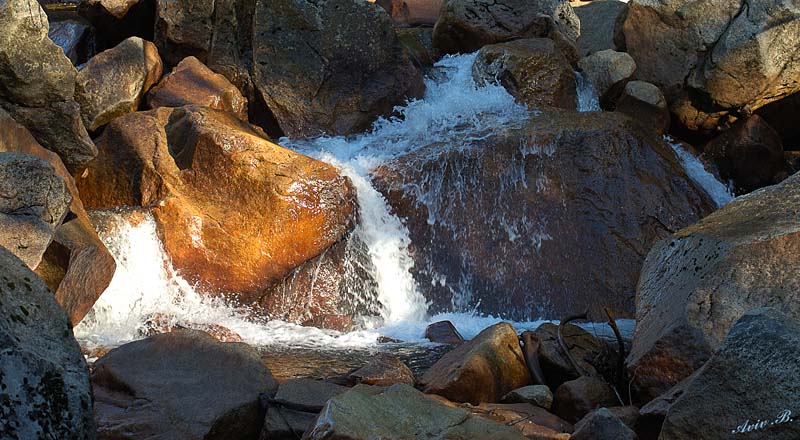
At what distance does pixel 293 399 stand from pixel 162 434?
2.22 feet

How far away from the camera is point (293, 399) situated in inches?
181

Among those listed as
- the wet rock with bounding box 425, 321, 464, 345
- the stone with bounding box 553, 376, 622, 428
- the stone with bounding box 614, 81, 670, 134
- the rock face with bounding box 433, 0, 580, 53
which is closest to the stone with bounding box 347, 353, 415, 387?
the stone with bounding box 553, 376, 622, 428

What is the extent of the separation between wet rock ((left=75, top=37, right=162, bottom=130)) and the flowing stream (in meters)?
1.59

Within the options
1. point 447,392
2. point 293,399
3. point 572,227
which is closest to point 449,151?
point 572,227

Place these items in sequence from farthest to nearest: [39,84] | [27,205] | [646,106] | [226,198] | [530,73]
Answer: [646,106] → [530,73] → [226,198] → [39,84] → [27,205]

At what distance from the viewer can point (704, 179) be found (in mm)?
10383

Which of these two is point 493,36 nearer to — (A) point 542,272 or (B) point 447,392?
(A) point 542,272

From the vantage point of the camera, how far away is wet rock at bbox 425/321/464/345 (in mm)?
7133

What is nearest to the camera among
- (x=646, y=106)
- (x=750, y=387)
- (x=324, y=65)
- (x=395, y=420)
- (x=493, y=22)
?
(x=750, y=387)

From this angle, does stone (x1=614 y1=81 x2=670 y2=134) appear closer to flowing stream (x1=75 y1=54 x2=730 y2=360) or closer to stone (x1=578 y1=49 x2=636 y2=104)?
stone (x1=578 y1=49 x2=636 y2=104)

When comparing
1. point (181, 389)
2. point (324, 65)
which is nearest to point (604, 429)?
point (181, 389)

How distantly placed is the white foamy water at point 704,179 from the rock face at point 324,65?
3.39 metres

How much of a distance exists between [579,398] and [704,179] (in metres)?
5.93

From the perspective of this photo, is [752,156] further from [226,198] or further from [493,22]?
[226,198]
